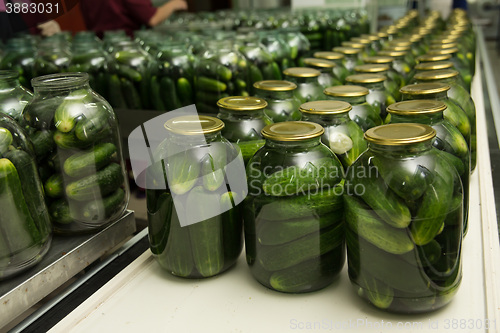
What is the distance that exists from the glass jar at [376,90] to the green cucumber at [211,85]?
17.9 inches

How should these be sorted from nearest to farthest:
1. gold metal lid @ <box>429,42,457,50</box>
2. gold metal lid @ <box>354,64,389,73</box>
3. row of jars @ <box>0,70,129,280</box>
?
row of jars @ <box>0,70,129,280</box>
gold metal lid @ <box>354,64,389,73</box>
gold metal lid @ <box>429,42,457,50</box>

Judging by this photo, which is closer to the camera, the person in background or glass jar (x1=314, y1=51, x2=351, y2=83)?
glass jar (x1=314, y1=51, x2=351, y2=83)

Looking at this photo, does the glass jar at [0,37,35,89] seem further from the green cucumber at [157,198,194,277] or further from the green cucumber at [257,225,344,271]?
the green cucumber at [257,225,344,271]

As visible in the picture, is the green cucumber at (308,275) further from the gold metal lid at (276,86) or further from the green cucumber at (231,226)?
the gold metal lid at (276,86)

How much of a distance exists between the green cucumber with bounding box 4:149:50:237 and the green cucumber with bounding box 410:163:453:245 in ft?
2.19

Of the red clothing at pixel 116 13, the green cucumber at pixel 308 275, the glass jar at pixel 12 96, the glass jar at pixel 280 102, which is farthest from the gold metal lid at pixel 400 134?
the red clothing at pixel 116 13

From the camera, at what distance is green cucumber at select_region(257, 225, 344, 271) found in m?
0.82

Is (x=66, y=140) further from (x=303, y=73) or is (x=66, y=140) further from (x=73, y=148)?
(x=303, y=73)

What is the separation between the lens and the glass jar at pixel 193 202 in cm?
84

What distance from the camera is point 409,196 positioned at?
724mm

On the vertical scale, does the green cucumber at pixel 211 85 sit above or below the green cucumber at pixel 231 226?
above

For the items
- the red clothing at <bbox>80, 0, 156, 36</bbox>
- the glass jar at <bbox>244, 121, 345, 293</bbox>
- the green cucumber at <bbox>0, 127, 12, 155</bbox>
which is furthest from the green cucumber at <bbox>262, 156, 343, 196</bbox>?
the red clothing at <bbox>80, 0, 156, 36</bbox>

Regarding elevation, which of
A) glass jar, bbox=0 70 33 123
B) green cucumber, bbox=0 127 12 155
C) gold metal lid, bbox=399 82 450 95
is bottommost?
gold metal lid, bbox=399 82 450 95

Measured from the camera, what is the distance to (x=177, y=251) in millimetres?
898
